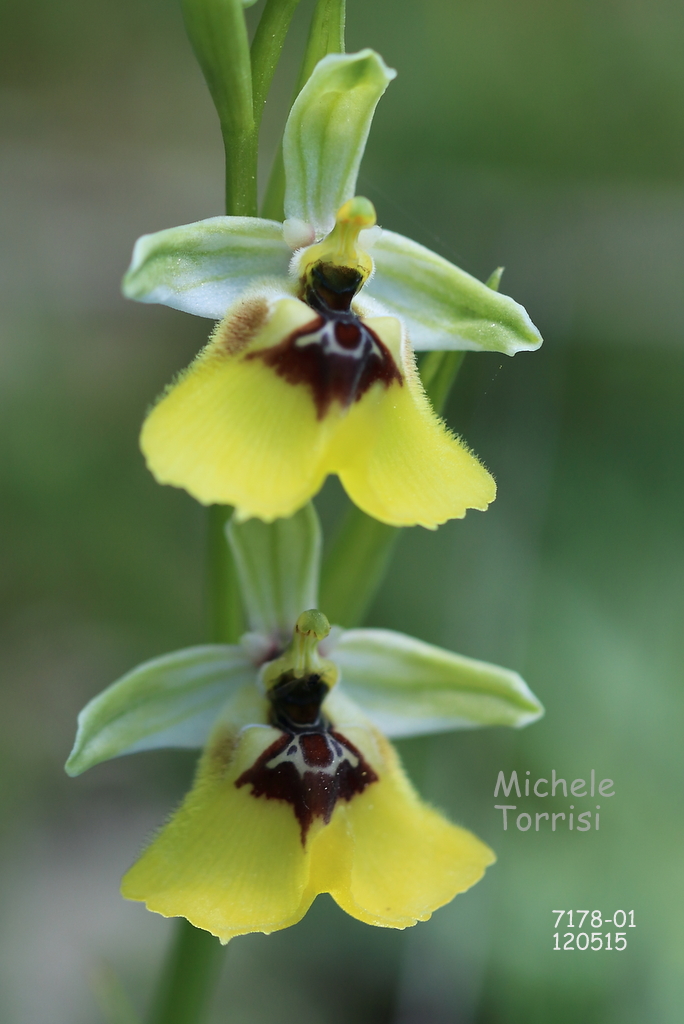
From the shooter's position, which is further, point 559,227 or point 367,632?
point 559,227

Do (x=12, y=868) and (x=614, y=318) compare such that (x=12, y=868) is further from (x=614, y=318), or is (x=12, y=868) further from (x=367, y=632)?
(x=614, y=318)

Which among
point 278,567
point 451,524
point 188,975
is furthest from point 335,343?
point 451,524

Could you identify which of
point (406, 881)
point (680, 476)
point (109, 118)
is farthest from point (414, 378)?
point (109, 118)

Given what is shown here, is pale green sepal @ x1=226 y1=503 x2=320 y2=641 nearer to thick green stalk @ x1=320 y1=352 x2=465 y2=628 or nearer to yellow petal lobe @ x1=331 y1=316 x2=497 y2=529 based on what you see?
thick green stalk @ x1=320 y1=352 x2=465 y2=628

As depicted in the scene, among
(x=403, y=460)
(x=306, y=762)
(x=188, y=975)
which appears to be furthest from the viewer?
(x=188, y=975)

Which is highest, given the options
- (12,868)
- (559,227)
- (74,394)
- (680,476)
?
(559,227)

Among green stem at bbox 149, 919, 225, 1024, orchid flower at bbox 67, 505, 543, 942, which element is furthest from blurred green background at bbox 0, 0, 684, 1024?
orchid flower at bbox 67, 505, 543, 942

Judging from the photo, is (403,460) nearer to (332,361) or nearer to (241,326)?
(332,361)
